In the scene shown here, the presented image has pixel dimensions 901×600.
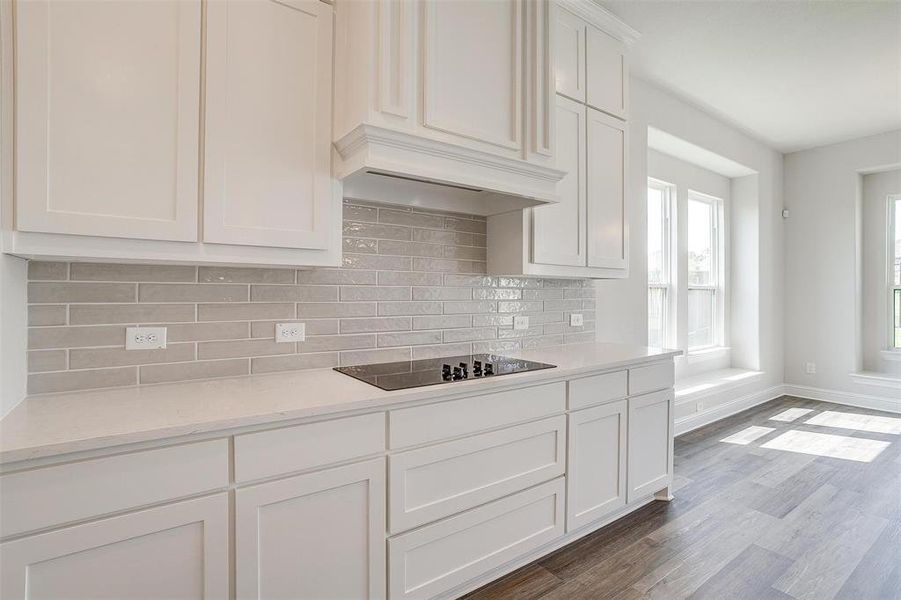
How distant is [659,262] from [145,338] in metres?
4.51

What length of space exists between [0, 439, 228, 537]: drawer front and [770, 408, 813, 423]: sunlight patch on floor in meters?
5.35

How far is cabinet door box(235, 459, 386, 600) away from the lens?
1.36 meters

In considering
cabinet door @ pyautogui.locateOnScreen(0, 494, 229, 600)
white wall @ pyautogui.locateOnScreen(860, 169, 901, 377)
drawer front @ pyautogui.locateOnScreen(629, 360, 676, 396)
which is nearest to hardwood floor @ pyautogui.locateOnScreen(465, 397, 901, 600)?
drawer front @ pyautogui.locateOnScreen(629, 360, 676, 396)

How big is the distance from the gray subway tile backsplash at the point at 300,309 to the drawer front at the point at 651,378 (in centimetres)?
64

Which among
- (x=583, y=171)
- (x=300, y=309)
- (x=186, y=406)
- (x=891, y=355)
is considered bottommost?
(x=891, y=355)

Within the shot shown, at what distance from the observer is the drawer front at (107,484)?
1.07m

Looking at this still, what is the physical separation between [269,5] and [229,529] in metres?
1.83

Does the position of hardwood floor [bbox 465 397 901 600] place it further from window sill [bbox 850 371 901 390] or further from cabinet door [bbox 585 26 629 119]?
cabinet door [bbox 585 26 629 119]

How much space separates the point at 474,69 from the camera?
2.01m

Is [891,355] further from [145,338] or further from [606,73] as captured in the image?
[145,338]

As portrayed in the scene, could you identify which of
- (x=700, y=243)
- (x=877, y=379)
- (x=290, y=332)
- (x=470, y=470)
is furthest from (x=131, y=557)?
(x=877, y=379)

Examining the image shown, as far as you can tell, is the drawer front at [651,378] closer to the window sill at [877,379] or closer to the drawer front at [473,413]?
the drawer front at [473,413]

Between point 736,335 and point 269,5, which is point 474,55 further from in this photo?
point 736,335

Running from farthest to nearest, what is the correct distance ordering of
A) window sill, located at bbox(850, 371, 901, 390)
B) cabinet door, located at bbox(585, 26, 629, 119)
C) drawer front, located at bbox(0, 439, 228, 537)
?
window sill, located at bbox(850, 371, 901, 390) < cabinet door, located at bbox(585, 26, 629, 119) < drawer front, located at bbox(0, 439, 228, 537)
